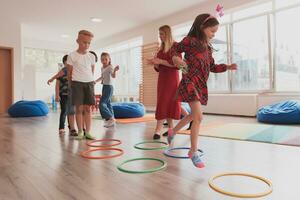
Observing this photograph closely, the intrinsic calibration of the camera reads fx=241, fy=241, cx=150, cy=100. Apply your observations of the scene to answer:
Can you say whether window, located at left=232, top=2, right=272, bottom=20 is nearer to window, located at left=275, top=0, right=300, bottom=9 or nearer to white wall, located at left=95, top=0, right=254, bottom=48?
window, located at left=275, top=0, right=300, bottom=9

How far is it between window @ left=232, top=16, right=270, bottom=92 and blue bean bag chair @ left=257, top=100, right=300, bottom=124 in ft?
4.13

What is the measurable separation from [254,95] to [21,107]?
5325 mm

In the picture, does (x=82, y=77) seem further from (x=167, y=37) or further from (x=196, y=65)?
(x=196, y=65)

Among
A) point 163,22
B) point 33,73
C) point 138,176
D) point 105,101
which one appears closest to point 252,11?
point 163,22

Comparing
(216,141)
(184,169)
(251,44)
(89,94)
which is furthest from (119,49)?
(184,169)

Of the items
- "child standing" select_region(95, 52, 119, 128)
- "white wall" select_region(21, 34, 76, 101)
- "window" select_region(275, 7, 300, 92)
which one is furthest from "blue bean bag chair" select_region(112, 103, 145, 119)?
"white wall" select_region(21, 34, 76, 101)

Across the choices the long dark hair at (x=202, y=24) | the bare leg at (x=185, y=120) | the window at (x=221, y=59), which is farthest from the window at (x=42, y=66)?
the long dark hair at (x=202, y=24)

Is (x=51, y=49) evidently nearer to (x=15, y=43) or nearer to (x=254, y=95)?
(x=15, y=43)

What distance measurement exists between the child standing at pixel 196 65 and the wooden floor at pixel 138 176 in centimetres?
31

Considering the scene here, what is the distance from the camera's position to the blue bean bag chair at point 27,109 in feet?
18.8

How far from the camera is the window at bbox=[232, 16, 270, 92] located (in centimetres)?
536

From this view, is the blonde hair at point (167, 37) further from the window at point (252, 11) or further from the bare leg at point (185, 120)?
the window at point (252, 11)

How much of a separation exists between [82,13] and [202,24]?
5.34 meters

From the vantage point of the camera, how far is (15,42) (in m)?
6.86
